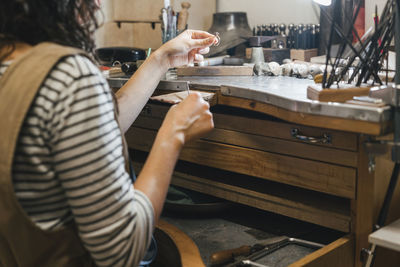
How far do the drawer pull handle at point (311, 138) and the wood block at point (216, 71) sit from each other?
25.9 inches

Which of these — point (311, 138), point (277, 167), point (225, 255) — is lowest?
point (225, 255)

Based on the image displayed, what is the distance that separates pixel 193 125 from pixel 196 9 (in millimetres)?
2373

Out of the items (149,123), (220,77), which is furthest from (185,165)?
(220,77)

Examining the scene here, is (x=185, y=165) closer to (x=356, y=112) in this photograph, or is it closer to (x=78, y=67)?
(x=356, y=112)

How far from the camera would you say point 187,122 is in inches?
44.3

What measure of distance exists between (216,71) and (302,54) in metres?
0.52

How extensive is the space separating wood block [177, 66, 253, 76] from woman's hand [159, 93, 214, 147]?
105 centimetres

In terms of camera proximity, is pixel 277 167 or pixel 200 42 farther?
pixel 200 42

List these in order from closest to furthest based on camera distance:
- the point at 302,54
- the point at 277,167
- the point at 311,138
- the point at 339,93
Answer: the point at 339,93
the point at 311,138
the point at 277,167
the point at 302,54

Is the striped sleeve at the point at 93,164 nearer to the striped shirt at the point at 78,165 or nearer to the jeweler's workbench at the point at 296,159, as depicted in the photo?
the striped shirt at the point at 78,165

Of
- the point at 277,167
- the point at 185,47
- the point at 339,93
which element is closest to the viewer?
the point at 339,93

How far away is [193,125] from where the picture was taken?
1.14 metres

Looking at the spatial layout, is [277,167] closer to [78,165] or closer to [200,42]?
[200,42]

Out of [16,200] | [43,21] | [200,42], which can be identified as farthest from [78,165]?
[200,42]
